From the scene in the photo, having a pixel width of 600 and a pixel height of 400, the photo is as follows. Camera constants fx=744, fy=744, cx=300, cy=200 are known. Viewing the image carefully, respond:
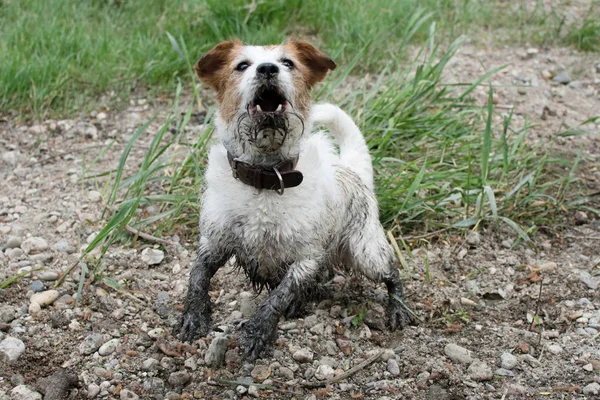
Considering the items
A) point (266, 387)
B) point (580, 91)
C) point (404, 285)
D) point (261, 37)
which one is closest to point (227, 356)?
point (266, 387)

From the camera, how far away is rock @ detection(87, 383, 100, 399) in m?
3.07

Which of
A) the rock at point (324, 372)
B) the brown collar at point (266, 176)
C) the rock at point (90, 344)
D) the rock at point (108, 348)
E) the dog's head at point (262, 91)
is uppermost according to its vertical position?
the dog's head at point (262, 91)

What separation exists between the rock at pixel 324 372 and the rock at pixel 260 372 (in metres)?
0.22

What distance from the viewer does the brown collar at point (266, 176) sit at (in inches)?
126

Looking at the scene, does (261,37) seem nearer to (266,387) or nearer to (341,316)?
(341,316)

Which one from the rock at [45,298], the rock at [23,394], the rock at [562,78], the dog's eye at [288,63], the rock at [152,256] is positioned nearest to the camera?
the rock at [23,394]

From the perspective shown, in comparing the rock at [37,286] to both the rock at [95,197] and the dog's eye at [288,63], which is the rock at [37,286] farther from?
the dog's eye at [288,63]

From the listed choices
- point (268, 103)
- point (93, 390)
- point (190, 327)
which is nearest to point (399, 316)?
point (190, 327)

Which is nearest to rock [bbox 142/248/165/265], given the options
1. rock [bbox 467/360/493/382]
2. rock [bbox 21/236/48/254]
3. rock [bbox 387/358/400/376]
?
rock [bbox 21/236/48/254]

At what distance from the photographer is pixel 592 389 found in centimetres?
319

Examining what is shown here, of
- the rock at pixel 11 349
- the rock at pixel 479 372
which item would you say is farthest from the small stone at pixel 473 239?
the rock at pixel 11 349

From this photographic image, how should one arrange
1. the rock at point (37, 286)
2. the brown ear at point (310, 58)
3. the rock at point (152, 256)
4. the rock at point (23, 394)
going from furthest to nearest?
1. the rock at point (152, 256)
2. the rock at point (37, 286)
3. the brown ear at point (310, 58)
4. the rock at point (23, 394)

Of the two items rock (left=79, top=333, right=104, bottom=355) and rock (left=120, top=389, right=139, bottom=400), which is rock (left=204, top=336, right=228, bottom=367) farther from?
rock (left=79, top=333, right=104, bottom=355)

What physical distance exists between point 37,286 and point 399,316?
1.84 m
